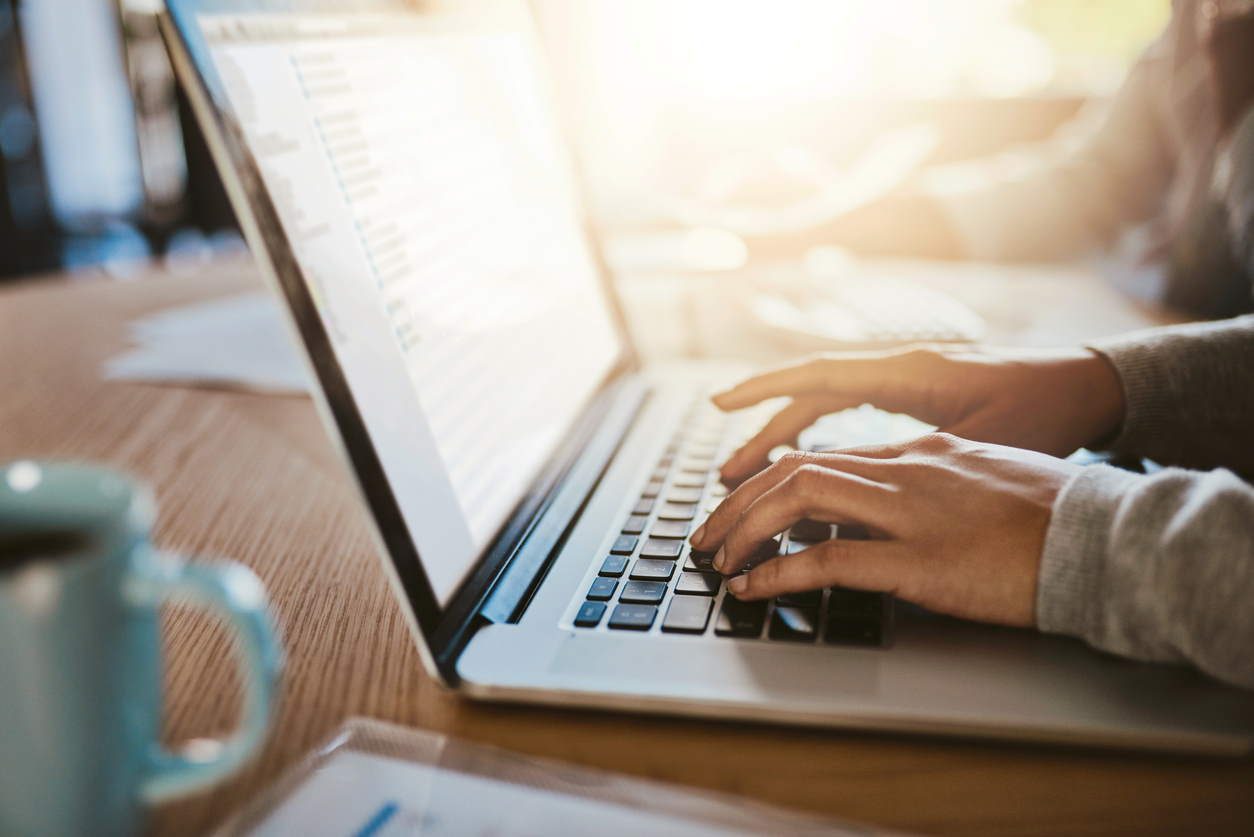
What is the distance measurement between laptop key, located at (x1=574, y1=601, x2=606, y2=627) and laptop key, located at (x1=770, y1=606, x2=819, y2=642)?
0.07 meters

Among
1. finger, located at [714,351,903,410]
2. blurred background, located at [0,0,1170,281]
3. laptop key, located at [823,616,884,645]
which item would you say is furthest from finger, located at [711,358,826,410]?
blurred background, located at [0,0,1170,281]

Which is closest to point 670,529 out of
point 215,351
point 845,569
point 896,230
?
point 845,569

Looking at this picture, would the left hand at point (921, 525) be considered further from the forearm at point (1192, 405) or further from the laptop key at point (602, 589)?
the forearm at point (1192, 405)

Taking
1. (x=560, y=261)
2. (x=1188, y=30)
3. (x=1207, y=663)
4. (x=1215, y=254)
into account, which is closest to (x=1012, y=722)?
(x=1207, y=663)

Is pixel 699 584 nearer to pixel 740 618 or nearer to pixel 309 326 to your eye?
pixel 740 618

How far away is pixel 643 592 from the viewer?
1.37ft

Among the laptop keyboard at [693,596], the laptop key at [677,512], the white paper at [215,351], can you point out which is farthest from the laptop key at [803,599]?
the white paper at [215,351]

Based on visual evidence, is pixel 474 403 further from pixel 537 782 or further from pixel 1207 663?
pixel 1207 663

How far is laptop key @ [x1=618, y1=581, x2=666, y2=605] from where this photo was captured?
41 centimetres

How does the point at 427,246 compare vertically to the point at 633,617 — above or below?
above

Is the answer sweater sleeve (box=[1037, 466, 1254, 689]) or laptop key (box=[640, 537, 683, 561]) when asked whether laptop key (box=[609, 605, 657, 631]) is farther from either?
sweater sleeve (box=[1037, 466, 1254, 689])

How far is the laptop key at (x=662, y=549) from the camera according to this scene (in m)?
0.46

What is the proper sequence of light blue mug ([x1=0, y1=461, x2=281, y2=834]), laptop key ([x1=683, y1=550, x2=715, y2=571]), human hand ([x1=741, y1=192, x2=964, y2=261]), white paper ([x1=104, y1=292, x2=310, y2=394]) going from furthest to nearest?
human hand ([x1=741, y1=192, x2=964, y2=261]), white paper ([x1=104, y1=292, x2=310, y2=394]), laptop key ([x1=683, y1=550, x2=715, y2=571]), light blue mug ([x1=0, y1=461, x2=281, y2=834])

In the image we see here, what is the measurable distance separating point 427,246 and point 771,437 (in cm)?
22
